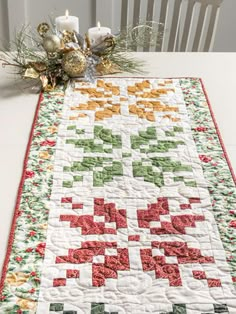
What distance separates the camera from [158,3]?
105 inches

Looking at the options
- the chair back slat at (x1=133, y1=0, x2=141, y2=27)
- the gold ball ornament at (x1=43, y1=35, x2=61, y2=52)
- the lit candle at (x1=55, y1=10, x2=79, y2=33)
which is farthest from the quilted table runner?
the chair back slat at (x1=133, y1=0, x2=141, y2=27)

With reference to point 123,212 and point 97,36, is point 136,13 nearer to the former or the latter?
point 97,36

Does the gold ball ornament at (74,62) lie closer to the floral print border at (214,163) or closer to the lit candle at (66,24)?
the lit candle at (66,24)

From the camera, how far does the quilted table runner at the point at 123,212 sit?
926mm

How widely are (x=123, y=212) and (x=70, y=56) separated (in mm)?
611

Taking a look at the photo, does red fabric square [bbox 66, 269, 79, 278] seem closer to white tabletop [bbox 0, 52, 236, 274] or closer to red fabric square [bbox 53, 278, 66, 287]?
red fabric square [bbox 53, 278, 66, 287]

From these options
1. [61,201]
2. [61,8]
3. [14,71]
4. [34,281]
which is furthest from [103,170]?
[61,8]

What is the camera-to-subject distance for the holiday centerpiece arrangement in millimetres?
1571

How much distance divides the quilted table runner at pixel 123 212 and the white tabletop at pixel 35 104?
1.0 inches

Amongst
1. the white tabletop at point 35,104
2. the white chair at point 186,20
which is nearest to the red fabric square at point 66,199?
the white tabletop at point 35,104

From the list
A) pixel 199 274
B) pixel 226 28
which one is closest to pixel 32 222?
pixel 199 274

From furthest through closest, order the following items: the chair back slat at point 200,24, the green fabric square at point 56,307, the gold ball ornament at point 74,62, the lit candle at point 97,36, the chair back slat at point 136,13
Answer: the chair back slat at point 136,13 < the chair back slat at point 200,24 < the lit candle at point 97,36 < the gold ball ornament at point 74,62 < the green fabric square at point 56,307

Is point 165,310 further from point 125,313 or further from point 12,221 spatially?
point 12,221

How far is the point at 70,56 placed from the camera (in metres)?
1.54
